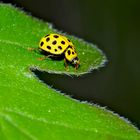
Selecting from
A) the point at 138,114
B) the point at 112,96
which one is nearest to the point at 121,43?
the point at 112,96

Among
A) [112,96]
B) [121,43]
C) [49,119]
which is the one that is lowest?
[112,96]

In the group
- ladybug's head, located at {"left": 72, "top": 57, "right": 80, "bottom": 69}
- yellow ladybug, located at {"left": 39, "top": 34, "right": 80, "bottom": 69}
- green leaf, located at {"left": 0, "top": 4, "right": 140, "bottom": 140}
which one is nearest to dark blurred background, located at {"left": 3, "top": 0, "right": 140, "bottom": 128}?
yellow ladybug, located at {"left": 39, "top": 34, "right": 80, "bottom": 69}

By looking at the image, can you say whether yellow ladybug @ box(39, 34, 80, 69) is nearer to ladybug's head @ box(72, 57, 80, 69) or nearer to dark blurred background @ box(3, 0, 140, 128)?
ladybug's head @ box(72, 57, 80, 69)

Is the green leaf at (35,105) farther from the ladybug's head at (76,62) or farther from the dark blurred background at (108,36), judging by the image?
the dark blurred background at (108,36)

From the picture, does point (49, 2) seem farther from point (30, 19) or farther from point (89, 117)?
point (89, 117)

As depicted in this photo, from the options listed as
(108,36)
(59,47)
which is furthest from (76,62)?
(108,36)

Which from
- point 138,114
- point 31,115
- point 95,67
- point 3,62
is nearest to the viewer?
point 31,115

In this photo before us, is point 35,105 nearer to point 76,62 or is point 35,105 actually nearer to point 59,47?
point 76,62
